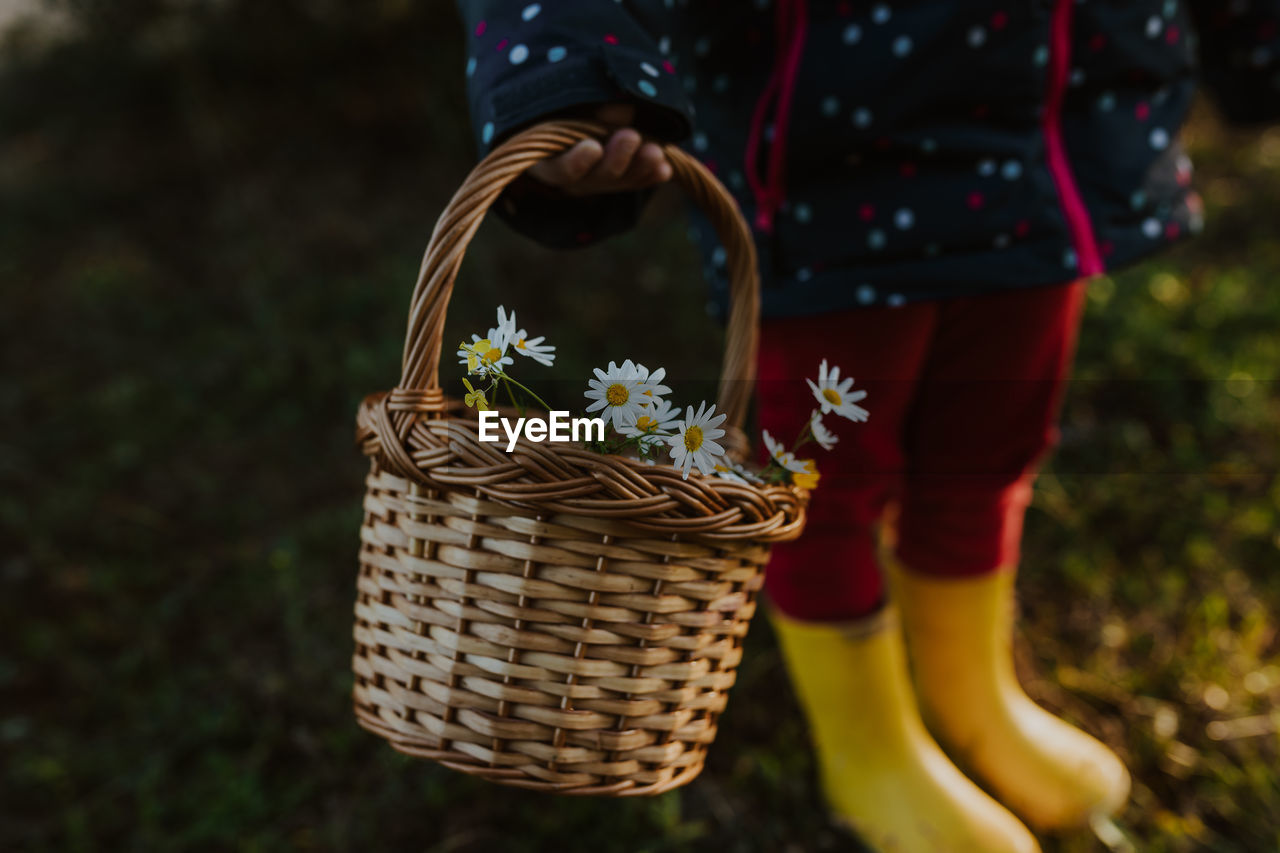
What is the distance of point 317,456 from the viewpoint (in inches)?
85.8

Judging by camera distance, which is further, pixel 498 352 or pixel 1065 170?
pixel 1065 170

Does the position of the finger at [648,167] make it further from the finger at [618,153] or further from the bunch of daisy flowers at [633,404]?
the bunch of daisy flowers at [633,404]

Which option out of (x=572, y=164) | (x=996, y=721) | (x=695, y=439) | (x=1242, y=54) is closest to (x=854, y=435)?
(x=695, y=439)

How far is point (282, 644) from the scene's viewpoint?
157 cm

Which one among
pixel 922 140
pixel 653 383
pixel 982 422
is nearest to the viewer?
pixel 653 383

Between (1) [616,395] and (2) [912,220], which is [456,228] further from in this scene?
(2) [912,220]

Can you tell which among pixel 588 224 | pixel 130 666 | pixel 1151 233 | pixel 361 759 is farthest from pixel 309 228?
pixel 1151 233

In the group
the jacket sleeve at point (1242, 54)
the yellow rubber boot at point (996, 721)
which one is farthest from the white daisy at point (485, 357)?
the jacket sleeve at point (1242, 54)

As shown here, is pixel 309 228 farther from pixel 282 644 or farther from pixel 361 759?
pixel 361 759

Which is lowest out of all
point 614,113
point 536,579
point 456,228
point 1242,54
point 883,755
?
point 883,755

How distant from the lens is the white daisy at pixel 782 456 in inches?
27.5

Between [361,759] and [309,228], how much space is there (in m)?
2.17

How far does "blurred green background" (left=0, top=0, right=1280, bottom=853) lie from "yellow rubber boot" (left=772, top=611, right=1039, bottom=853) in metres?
0.09

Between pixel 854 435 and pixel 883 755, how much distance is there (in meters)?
0.55
